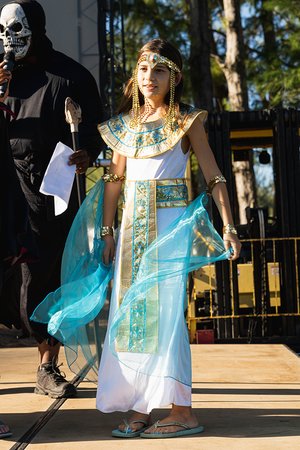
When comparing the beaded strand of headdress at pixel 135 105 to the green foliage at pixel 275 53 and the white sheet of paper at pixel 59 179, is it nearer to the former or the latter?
the white sheet of paper at pixel 59 179

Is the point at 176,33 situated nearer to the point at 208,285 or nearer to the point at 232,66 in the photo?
the point at 232,66

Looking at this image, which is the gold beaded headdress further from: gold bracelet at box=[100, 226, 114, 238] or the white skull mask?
the white skull mask

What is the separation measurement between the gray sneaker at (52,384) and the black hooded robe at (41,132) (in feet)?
0.61

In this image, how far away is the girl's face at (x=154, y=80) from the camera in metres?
4.64

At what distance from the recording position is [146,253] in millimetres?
4523

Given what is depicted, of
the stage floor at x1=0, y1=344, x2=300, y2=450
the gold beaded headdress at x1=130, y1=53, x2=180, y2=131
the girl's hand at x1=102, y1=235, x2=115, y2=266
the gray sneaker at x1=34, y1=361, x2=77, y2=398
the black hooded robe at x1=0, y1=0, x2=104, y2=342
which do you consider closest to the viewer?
the stage floor at x1=0, y1=344, x2=300, y2=450

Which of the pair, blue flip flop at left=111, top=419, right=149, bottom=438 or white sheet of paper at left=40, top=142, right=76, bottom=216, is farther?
white sheet of paper at left=40, top=142, right=76, bottom=216

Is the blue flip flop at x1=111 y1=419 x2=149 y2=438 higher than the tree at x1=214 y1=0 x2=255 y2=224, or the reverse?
the tree at x1=214 y1=0 x2=255 y2=224

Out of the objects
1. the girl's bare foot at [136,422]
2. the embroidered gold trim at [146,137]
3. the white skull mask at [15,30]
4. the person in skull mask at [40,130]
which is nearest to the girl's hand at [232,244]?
the embroidered gold trim at [146,137]

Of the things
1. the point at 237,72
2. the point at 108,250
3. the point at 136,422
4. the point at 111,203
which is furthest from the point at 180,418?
the point at 237,72

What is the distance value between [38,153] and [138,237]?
116 centimetres

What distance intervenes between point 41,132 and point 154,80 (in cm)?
109

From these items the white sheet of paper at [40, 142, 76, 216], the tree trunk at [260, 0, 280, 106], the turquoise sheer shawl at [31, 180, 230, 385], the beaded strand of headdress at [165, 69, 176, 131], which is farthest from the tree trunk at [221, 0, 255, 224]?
the turquoise sheer shawl at [31, 180, 230, 385]

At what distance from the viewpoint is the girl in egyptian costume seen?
4465 millimetres
